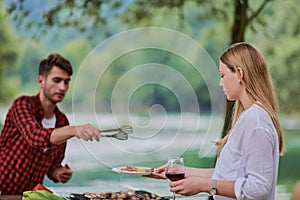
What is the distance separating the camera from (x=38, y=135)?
3.49m

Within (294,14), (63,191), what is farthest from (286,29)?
(63,191)

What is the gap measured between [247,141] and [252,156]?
0.19 ft

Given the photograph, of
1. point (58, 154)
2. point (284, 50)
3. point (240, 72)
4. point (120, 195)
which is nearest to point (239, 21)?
point (284, 50)

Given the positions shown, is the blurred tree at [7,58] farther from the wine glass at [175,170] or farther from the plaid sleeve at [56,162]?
the wine glass at [175,170]

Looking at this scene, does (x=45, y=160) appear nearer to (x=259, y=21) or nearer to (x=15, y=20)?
(x=15, y=20)

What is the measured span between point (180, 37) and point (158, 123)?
27.0 inches

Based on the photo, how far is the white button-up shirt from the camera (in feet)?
7.20

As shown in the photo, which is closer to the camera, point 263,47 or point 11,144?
point 11,144

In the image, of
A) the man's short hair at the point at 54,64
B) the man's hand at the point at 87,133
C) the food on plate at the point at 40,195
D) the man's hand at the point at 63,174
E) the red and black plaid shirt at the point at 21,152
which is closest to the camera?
the food on plate at the point at 40,195

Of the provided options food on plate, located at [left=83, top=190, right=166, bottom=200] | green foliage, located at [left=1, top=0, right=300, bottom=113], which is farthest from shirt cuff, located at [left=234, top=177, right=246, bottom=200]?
green foliage, located at [left=1, top=0, right=300, bottom=113]

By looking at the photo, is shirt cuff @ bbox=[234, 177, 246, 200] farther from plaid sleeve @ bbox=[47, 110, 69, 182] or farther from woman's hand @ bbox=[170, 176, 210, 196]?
plaid sleeve @ bbox=[47, 110, 69, 182]

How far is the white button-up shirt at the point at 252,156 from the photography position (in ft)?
7.20

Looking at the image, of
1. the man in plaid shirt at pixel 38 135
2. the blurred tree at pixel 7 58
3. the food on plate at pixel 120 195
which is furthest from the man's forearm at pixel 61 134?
the blurred tree at pixel 7 58

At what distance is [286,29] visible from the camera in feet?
17.4
